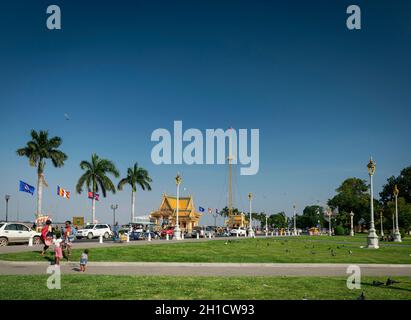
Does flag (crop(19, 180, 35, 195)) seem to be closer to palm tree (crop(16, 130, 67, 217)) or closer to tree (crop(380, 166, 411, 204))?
palm tree (crop(16, 130, 67, 217))

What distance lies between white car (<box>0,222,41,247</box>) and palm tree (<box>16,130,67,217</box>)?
19.9 m

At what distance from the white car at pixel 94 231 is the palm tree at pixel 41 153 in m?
8.98

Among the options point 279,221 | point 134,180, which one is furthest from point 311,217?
point 134,180

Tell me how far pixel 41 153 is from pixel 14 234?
2350cm

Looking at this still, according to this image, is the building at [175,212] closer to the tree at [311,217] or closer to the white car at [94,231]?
the white car at [94,231]

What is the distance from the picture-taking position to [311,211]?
478ft

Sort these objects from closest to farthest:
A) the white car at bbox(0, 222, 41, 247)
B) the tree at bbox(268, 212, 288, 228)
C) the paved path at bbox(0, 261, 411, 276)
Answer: the paved path at bbox(0, 261, 411, 276) → the white car at bbox(0, 222, 41, 247) → the tree at bbox(268, 212, 288, 228)

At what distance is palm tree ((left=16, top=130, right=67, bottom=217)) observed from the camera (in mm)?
50875

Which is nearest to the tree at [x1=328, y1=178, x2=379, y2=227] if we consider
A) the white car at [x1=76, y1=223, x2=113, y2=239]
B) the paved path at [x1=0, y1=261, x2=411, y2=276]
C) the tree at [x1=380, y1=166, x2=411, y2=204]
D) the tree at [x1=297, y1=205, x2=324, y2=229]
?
the tree at [x1=380, y1=166, x2=411, y2=204]

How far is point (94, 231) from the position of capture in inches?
1773

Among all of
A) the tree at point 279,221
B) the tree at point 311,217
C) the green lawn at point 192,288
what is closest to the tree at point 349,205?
the tree at point 311,217
